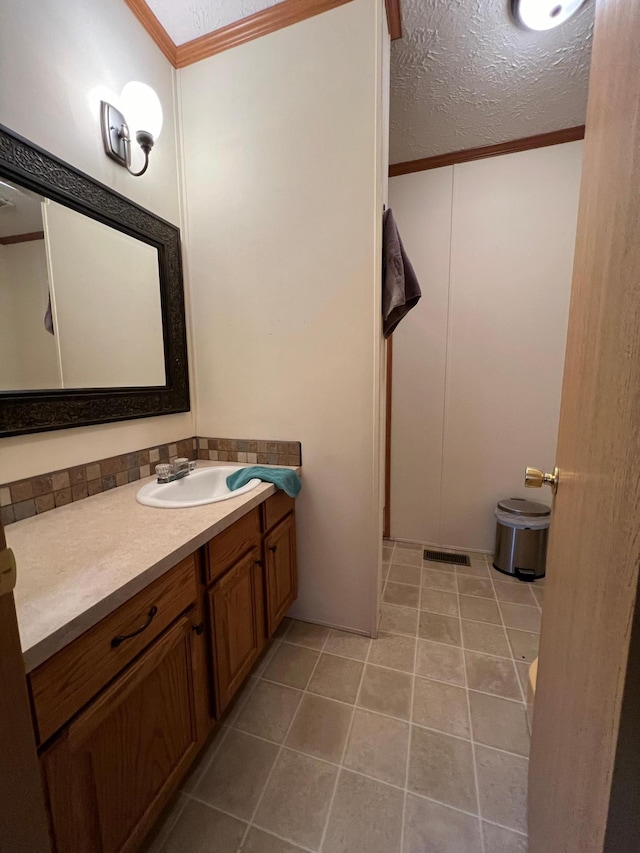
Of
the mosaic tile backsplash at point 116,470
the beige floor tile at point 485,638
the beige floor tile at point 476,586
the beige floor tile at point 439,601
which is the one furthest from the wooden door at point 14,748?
the beige floor tile at point 476,586

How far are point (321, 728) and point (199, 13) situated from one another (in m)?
2.88

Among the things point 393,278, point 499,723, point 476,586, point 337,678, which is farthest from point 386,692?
point 393,278

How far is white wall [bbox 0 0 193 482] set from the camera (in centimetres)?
100

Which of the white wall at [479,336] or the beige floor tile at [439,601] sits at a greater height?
the white wall at [479,336]

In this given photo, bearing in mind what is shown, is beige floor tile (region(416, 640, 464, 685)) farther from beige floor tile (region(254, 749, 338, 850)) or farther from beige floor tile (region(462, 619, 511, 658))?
beige floor tile (region(254, 749, 338, 850))

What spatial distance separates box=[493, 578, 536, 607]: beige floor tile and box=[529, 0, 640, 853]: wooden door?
4.56 feet

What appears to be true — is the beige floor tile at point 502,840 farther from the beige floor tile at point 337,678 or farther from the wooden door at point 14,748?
the wooden door at point 14,748

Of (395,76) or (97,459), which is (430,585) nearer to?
(97,459)

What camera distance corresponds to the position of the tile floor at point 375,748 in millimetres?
938

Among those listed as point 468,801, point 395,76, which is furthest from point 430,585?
point 395,76

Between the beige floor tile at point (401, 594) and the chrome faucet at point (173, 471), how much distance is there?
1.35 m

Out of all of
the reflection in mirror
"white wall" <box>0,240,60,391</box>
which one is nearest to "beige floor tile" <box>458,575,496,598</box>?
the reflection in mirror

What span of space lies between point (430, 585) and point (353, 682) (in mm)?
857

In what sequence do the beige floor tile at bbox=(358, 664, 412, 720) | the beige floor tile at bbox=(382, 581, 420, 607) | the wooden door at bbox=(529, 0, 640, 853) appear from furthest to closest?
the beige floor tile at bbox=(382, 581, 420, 607)
the beige floor tile at bbox=(358, 664, 412, 720)
the wooden door at bbox=(529, 0, 640, 853)
